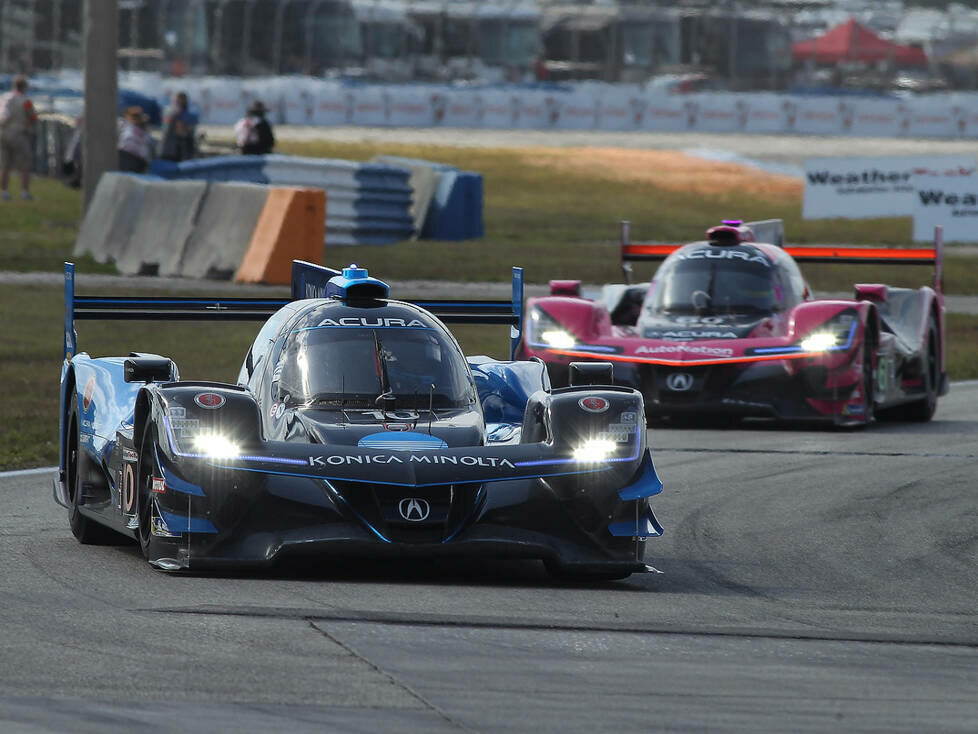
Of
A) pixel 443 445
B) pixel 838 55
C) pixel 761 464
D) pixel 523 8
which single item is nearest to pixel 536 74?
pixel 523 8

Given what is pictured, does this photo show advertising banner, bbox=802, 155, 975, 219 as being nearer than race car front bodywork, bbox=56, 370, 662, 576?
No

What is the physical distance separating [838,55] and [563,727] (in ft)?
194

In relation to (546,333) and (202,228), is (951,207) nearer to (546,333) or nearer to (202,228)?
(202,228)

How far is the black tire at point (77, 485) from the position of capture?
881 cm

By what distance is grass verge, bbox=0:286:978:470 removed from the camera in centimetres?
1298

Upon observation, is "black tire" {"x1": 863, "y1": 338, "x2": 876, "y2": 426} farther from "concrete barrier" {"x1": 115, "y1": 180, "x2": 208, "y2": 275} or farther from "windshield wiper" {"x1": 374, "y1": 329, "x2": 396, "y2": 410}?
"concrete barrier" {"x1": 115, "y1": 180, "x2": 208, "y2": 275}

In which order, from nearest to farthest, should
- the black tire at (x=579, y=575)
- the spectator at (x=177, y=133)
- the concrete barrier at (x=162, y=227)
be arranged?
the black tire at (x=579, y=575), the concrete barrier at (x=162, y=227), the spectator at (x=177, y=133)

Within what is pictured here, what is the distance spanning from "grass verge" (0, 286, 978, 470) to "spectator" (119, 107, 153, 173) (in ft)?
30.5

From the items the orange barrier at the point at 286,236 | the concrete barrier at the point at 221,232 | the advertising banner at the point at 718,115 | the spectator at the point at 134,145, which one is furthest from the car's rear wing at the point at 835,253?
the advertising banner at the point at 718,115

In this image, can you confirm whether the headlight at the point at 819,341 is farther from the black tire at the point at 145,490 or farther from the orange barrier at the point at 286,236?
the orange barrier at the point at 286,236

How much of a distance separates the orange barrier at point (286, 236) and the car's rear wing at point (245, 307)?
527 inches

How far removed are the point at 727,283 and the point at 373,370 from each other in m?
6.77

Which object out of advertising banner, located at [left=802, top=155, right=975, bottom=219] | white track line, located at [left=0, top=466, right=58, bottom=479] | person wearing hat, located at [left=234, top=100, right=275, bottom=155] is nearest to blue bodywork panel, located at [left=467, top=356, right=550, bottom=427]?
white track line, located at [left=0, top=466, right=58, bottom=479]

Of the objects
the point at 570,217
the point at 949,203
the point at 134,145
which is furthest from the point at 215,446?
the point at 570,217
